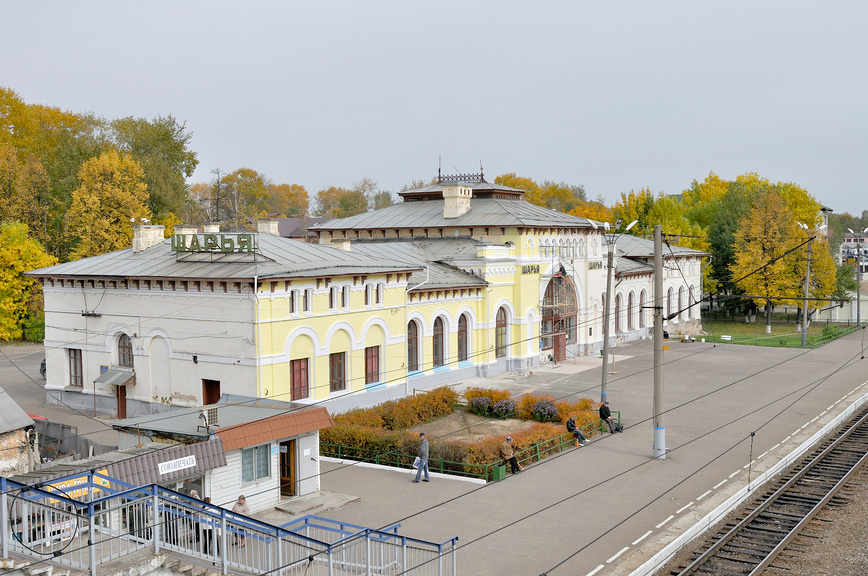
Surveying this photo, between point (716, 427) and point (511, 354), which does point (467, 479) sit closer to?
point (716, 427)

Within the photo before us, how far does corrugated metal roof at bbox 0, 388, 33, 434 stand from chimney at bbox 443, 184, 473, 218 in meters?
28.3

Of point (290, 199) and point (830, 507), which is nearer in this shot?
point (830, 507)

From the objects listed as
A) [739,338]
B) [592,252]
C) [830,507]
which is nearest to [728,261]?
[739,338]

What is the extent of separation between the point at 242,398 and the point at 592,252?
95.7 feet

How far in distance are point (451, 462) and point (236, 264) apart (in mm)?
11052

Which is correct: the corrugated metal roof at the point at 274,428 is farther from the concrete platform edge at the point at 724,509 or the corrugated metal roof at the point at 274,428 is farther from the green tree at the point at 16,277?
the green tree at the point at 16,277

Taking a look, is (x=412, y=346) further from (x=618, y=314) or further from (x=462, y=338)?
(x=618, y=314)

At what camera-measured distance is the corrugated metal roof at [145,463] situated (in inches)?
657

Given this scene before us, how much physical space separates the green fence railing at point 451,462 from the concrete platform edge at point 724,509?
617 centimetres

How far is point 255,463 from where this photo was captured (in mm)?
20781

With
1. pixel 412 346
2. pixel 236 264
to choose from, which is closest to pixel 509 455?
pixel 236 264

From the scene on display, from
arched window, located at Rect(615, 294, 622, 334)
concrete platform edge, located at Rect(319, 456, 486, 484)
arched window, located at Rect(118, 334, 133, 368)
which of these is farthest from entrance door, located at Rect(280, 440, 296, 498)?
arched window, located at Rect(615, 294, 622, 334)

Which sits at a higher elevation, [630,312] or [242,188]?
[242,188]

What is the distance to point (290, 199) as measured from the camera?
445 feet
